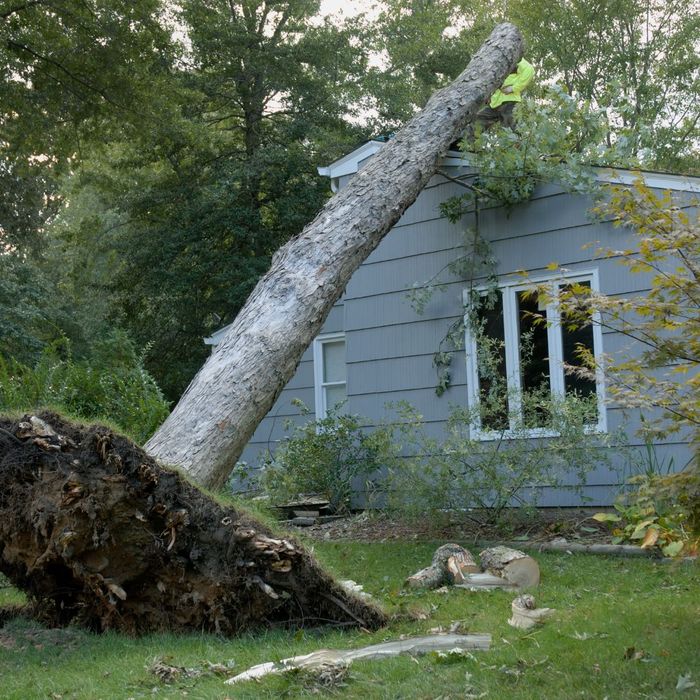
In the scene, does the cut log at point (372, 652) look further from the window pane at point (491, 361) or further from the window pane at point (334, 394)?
the window pane at point (334, 394)

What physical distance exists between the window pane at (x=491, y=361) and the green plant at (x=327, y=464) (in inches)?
64.6

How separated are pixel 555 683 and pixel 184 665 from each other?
174cm

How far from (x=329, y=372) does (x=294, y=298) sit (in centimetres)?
538

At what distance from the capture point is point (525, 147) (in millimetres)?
9273

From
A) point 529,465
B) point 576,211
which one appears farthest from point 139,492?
point 576,211

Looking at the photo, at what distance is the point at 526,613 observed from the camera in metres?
4.92

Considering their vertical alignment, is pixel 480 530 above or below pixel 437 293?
below

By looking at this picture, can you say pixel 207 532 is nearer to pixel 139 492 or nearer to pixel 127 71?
pixel 139 492

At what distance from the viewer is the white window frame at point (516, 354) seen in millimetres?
8344

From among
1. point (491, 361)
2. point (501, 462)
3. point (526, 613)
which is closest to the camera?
point (526, 613)

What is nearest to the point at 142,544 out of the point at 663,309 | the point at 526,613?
the point at 526,613

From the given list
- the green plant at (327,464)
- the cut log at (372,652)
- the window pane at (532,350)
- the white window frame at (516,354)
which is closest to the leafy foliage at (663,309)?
the cut log at (372,652)

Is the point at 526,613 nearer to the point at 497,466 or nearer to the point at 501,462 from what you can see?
the point at 501,462

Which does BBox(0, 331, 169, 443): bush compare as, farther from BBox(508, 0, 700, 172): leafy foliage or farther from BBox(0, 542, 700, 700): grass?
BBox(508, 0, 700, 172): leafy foliage
